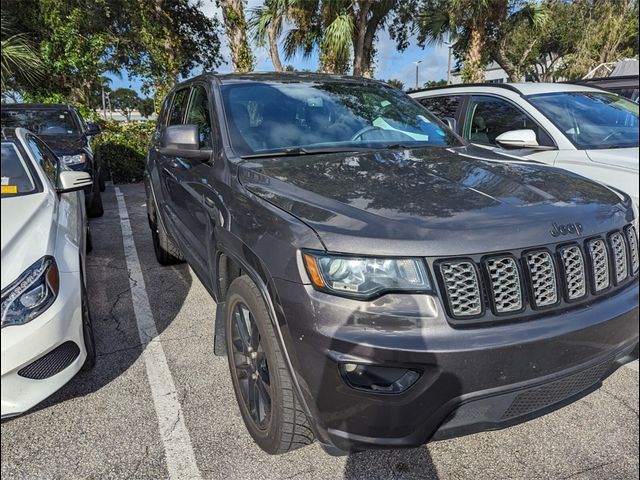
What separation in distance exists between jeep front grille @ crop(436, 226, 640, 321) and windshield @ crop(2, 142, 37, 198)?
2.47m

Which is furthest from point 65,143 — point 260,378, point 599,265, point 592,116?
point 599,265

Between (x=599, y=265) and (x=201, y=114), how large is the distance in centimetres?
252

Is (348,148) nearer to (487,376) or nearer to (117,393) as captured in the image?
(487,376)

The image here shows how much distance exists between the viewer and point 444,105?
16.4 feet

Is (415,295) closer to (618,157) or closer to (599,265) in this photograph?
(599,265)

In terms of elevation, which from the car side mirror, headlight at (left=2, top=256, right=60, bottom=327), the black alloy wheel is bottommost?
the black alloy wheel

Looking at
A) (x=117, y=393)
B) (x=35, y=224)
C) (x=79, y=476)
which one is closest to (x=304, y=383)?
(x=79, y=476)

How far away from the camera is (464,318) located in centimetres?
157

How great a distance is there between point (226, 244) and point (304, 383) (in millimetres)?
857

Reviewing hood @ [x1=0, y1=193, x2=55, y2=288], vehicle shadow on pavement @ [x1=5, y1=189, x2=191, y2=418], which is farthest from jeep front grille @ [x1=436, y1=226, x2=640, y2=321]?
vehicle shadow on pavement @ [x1=5, y1=189, x2=191, y2=418]

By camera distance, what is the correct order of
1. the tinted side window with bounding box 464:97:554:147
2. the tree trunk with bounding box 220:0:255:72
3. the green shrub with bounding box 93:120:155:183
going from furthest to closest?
the tree trunk with bounding box 220:0:255:72 < the green shrub with bounding box 93:120:155:183 < the tinted side window with bounding box 464:97:554:147

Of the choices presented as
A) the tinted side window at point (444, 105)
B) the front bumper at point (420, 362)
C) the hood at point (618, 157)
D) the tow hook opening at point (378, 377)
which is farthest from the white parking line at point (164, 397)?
the tinted side window at point (444, 105)

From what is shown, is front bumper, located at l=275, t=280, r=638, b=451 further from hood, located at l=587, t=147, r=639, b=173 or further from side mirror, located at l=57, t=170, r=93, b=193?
side mirror, located at l=57, t=170, r=93, b=193

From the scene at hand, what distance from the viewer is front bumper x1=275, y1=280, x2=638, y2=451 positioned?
1514mm
